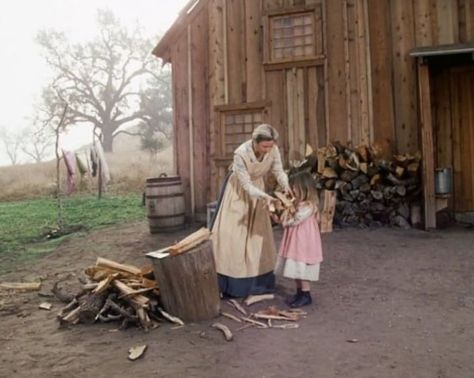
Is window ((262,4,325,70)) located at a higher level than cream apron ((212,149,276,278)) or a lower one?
higher

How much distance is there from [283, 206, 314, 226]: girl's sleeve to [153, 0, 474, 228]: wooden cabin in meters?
4.03

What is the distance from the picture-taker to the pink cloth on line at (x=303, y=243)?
411 cm

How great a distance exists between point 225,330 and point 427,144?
513cm

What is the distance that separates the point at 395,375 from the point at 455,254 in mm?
3505

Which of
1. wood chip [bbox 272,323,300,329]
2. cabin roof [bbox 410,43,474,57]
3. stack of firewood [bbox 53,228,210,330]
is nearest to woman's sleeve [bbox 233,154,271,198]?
stack of firewood [bbox 53,228,210,330]

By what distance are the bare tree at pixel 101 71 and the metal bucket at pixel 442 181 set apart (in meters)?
29.0

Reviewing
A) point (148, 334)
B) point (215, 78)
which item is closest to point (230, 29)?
point (215, 78)

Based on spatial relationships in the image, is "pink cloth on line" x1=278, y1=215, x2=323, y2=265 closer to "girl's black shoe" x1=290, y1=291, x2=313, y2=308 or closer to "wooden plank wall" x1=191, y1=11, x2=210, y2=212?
"girl's black shoe" x1=290, y1=291, x2=313, y2=308

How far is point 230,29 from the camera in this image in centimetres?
877

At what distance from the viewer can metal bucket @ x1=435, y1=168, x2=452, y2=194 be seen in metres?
7.41

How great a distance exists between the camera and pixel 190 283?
3855 mm

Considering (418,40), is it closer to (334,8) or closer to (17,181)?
(334,8)

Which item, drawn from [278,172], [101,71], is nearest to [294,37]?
[278,172]

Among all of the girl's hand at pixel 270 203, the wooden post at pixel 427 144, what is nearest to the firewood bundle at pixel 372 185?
the wooden post at pixel 427 144
